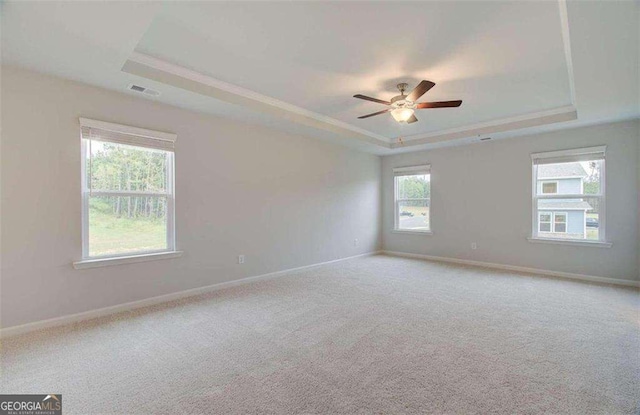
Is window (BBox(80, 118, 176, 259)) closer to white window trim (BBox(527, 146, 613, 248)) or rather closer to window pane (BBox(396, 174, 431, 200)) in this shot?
window pane (BBox(396, 174, 431, 200))

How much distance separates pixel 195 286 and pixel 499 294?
13.5 feet

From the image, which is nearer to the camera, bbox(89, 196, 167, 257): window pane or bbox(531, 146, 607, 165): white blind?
bbox(89, 196, 167, 257): window pane

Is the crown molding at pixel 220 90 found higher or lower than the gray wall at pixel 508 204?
higher

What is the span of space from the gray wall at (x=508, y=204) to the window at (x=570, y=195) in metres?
0.11

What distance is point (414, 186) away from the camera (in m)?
6.85

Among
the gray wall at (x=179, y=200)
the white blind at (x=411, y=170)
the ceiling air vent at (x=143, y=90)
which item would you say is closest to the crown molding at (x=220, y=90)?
the ceiling air vent at (x=143, y=90)

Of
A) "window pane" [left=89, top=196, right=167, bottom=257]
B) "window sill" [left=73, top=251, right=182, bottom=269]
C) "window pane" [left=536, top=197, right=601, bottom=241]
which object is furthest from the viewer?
"window pane" [left=536, top=197, right=601, bottom=241]

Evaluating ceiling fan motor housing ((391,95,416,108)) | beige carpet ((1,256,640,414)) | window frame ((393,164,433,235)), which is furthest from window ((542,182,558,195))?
ceiling fan motor housing ((391,95,416,108))

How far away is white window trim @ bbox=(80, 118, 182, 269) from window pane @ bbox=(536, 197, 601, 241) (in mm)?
5938

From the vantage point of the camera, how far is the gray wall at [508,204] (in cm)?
439

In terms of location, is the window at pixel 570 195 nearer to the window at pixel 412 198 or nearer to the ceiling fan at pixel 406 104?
the window at pixel 412 198

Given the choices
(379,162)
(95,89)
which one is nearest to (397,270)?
(379,162)

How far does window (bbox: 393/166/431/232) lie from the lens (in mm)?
6634

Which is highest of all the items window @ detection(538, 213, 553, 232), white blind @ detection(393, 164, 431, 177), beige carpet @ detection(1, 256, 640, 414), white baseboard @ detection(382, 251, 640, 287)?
white blind @ detection(393, 164, 431, 177)
